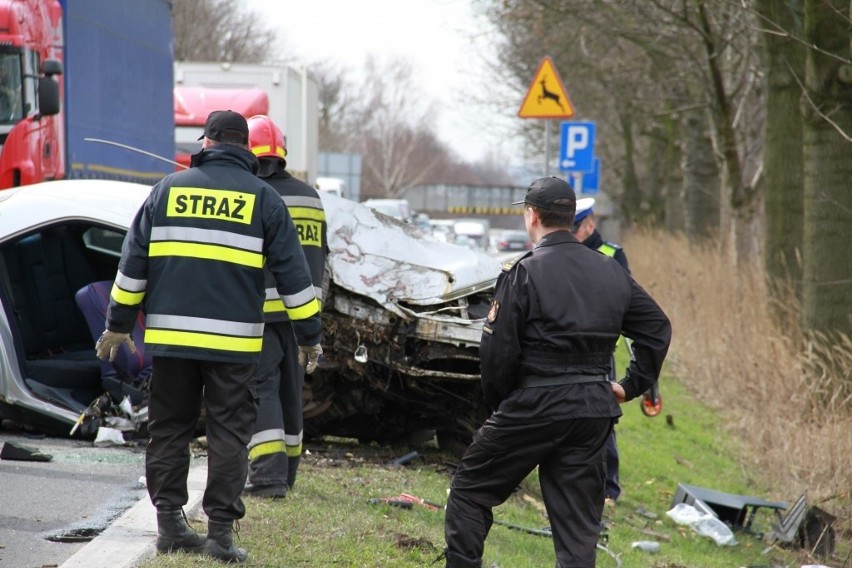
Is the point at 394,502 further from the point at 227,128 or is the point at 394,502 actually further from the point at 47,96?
the point at 47,96

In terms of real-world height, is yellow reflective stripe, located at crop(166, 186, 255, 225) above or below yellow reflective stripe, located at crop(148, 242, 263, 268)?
above

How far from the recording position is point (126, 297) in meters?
5.03

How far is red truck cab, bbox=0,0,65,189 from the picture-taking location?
11867mm

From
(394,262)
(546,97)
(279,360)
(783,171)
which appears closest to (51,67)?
Answer: (546,97)

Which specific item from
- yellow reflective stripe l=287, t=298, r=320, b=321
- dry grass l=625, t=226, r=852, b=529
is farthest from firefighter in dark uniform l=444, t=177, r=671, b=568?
dry grass l=625, t=226, r=852, b=529

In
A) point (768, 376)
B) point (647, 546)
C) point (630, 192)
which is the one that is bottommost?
point (630, 192)

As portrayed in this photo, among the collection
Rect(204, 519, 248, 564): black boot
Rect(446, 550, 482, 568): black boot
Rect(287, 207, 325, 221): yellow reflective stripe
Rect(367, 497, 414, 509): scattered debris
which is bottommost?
Rect(367, 497, 414, 509): scattered debris

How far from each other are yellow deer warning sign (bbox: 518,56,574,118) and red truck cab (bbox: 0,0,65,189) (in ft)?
15.0

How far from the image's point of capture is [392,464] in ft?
25.8

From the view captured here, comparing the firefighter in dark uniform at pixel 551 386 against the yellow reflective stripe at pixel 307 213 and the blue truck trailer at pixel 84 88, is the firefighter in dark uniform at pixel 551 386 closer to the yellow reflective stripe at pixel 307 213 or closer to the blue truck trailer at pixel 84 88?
the yellow reflective stripe at pixel 307 213

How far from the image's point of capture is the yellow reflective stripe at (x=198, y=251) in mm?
4965

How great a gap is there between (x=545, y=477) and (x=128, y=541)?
178cm

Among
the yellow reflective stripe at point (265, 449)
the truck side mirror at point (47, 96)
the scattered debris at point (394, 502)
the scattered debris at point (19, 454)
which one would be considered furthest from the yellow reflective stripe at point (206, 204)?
the truck side mirror at point (47, 96)

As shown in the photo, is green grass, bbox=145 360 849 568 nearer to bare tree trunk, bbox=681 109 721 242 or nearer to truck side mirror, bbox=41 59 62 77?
truck side mirror, bbox=41 59 62 77
